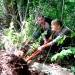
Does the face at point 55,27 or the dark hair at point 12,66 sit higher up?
the face at point 55,27

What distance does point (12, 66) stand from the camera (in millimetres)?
5211

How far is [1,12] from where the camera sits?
8.64 m

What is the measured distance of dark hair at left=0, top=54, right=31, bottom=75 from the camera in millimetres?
5172

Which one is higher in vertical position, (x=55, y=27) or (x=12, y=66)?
(x=55, y=27)

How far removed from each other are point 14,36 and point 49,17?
1573 millimetres

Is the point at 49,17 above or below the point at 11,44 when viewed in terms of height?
above

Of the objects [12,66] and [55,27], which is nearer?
[12,66]

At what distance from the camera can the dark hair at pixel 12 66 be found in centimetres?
517

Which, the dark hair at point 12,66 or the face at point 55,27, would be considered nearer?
the dark hair at point 12,66

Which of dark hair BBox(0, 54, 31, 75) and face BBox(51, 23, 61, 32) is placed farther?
face BBox(51, 23, 61, 32)

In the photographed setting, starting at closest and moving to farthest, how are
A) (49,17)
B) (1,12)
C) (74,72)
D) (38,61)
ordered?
(74,72) < (38,61) < (49,17) < (1,12)

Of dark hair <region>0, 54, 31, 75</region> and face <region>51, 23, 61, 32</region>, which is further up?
face <region>51, 23, 61, 32</region>

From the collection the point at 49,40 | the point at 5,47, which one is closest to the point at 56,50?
the point at 49,40

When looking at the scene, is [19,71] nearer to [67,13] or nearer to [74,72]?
[74,72]
